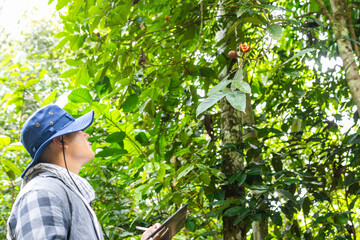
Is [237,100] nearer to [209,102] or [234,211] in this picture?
[209,102]

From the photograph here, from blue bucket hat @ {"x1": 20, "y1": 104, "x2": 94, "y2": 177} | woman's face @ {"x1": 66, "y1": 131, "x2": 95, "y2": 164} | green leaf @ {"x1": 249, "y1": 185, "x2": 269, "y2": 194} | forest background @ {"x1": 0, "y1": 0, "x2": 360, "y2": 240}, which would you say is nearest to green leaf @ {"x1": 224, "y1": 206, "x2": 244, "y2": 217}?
forest background @ {"x1": 0, "y1": 0, "x2": 360, "y2": 240}

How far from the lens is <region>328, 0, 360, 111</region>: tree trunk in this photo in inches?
69.5

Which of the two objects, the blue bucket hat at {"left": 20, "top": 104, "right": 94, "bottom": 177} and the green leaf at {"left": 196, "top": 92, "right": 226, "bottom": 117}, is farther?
the blue bucket hat at {"left": 20, "top": 104, "right": 94, "bottom": 177}

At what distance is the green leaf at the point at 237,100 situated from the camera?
3.50 ft

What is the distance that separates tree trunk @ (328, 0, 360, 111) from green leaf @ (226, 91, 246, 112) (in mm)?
905

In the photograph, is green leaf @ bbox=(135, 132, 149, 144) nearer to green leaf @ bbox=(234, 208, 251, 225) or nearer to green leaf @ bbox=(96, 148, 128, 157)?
green leaf @ bbox=(96, 148, 128, 157)

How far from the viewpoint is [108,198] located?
3.06 meters

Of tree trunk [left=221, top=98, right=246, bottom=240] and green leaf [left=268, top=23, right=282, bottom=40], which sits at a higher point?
green leaf [left=268, top=23, right=282, bottom=40]

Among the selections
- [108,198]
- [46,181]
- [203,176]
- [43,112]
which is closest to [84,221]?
[46,181]

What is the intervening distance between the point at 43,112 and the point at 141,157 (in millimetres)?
857

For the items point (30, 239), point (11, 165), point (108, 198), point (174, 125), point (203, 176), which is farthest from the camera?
point (108, 198)

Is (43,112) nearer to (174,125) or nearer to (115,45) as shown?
(115,45)

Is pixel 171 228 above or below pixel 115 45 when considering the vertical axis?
below

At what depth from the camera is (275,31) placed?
1.37 m
